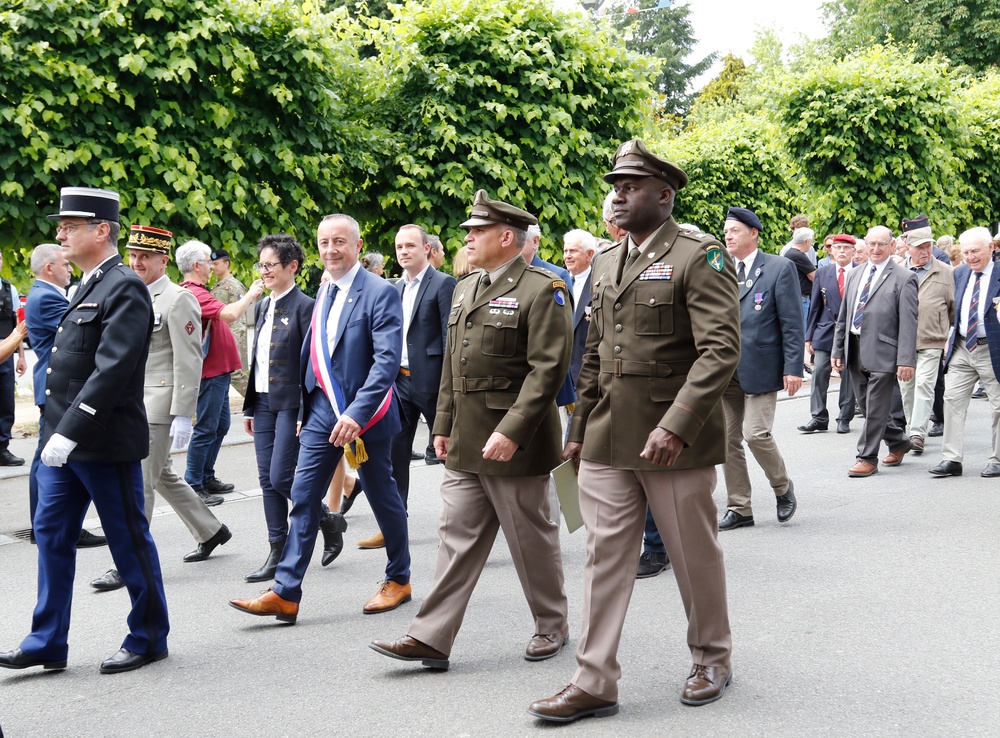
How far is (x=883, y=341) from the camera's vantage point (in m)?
9.36

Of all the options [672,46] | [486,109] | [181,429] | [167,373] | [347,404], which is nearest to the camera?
[347,404]

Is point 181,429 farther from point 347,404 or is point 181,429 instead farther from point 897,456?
point 897,456

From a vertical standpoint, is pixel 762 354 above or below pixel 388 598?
above

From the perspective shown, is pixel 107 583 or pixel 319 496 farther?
pixel 107 583

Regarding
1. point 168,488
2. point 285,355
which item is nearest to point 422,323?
point 285,355

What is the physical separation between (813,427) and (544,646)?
7.82 meters

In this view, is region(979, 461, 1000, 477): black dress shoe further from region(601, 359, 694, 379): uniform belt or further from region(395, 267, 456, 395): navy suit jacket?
region(601, 359, 694, 379): uniform belt

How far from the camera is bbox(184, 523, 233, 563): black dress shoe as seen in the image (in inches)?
265

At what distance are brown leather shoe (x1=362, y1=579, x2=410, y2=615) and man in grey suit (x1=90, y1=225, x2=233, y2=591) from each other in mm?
1554

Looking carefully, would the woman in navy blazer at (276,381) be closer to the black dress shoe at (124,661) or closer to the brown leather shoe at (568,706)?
the black dress shoe at (124,661)

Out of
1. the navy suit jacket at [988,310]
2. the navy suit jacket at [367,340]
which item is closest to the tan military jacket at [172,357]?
the navy suit jacket at [367,340]

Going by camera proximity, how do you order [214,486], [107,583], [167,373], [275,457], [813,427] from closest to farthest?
[275,457], [107,583], [167,373], [214,486], [813,427]

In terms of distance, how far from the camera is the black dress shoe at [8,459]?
33.7ft

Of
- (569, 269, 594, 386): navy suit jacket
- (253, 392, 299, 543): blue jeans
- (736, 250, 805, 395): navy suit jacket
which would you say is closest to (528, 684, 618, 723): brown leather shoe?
(253, 392, 299, 543): blue jeans
